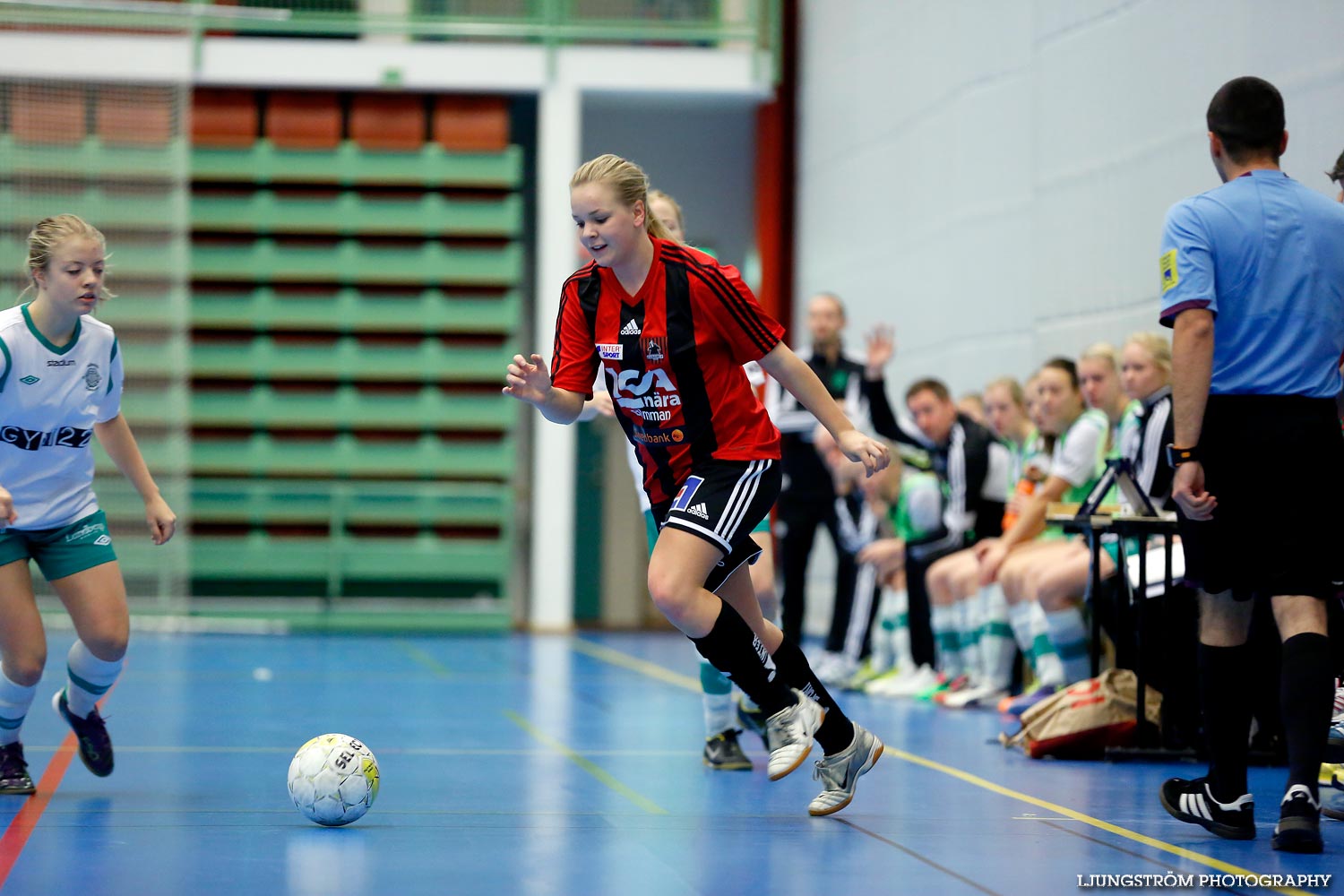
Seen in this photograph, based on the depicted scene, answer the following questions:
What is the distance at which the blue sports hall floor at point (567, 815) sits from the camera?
337 centimetres

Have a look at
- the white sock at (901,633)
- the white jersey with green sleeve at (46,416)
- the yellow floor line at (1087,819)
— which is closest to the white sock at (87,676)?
the white jersey with green sleeve at (46,416)

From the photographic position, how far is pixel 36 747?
5605 mm

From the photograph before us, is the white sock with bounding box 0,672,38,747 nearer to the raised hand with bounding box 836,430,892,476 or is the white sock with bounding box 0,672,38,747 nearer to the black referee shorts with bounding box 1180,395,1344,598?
the raised hand with bounding box 836,430,892,476

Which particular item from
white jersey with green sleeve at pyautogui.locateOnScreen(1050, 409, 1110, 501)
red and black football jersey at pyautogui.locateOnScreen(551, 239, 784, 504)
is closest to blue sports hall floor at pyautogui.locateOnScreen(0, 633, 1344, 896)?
red and black football jersey at pyautogui.locateOnScreen(551, 239, 784, 504)

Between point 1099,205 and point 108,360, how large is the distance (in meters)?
5.61

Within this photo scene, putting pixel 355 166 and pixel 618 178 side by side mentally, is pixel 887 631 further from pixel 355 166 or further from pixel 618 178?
pixel 355 166

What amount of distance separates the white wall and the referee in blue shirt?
2523 millimetres

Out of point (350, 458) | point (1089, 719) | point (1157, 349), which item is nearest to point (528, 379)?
point (1089, 719)

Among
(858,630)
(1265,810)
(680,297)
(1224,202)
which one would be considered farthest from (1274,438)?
(858,630)

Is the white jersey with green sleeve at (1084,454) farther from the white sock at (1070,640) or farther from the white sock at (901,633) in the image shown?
the white sock at (901,633)

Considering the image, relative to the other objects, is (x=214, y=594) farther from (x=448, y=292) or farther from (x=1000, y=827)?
(x=1000, y=827)

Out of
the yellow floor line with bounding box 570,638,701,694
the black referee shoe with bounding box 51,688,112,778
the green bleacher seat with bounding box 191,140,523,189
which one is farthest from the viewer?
the green bleacher seat with bounding box 191,140,523,189

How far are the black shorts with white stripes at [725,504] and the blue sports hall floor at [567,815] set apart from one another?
2.51 feet

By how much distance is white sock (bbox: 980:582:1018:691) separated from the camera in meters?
7.46
